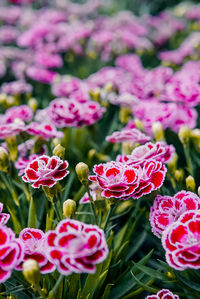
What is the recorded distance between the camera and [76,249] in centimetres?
63

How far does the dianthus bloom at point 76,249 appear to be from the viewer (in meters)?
0.63

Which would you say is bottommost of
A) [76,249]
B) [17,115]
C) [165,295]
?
[165,295]

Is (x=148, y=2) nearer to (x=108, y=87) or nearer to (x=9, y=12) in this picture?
(x=9, y=12)

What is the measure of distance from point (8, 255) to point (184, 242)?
0.35 meters

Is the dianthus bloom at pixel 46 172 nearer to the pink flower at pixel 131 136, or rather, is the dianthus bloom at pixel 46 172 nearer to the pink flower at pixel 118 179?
the pink flower at pixel 118 179

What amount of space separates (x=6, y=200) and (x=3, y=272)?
49 centimetres

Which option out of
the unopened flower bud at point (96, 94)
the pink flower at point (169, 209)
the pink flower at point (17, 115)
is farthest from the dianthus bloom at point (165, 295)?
the unopened flower bud at point (96, 94)

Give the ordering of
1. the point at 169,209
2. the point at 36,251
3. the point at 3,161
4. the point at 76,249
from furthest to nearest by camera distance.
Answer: the point at 3,161, the point at 169,209, the point at 36,251, the point at 76,249

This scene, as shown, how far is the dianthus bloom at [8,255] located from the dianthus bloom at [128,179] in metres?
0.22

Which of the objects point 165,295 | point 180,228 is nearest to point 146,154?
point 180,228

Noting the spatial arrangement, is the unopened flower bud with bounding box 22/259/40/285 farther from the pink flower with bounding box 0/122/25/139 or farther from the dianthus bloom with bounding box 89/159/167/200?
the pink flower with bounding box 0/122/25/139

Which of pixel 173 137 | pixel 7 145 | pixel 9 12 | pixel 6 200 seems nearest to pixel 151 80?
pixel 173 137

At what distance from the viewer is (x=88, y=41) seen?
2705 millimetres

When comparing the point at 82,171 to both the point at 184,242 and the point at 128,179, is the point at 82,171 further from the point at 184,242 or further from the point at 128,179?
the point at 184,242
